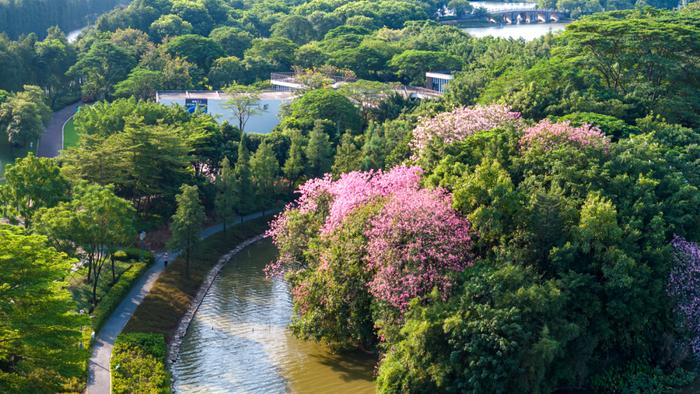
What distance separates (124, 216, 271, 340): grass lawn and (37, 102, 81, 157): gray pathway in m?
19.2

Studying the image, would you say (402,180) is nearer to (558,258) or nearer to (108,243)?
(558,258)

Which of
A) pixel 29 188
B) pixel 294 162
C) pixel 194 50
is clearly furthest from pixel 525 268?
pixel 194 50

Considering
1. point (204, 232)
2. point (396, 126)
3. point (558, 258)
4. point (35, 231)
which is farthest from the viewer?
point (396, 126)

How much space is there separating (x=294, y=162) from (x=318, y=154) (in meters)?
2.22

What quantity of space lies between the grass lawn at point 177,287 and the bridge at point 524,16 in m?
146

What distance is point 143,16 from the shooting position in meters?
119

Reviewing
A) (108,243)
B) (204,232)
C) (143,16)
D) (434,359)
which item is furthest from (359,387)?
(143,16)

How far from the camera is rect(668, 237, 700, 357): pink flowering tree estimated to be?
123 ft

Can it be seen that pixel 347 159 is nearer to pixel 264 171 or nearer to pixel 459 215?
pixel 264 171

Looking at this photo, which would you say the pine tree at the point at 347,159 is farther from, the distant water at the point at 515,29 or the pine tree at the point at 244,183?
the distant water at the point at 515,29

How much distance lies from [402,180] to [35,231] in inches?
785

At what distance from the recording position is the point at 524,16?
19375 centimetres

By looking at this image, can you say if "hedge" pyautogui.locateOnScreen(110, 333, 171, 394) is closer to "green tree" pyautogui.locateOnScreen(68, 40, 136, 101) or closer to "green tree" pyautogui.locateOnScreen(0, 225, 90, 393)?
"green tree" pyautogui.locateOnScreen(0, 225, 90, 393)

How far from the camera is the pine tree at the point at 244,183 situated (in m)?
58.8
